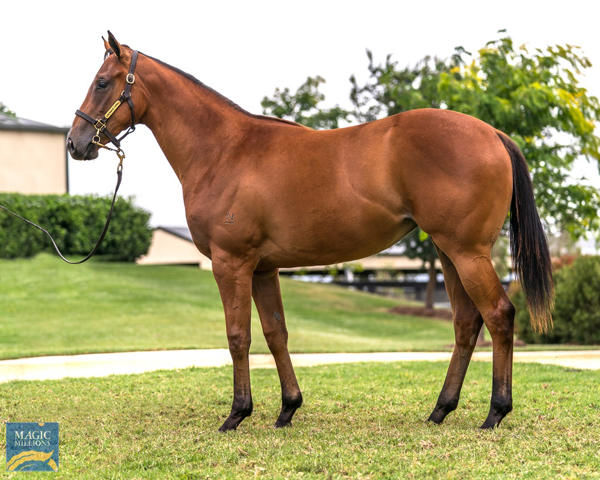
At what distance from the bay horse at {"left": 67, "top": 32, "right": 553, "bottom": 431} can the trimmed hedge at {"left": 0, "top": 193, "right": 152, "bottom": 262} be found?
17915 millimetres

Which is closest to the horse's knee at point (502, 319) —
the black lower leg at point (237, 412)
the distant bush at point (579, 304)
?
the black lower leg at point (237, 412)

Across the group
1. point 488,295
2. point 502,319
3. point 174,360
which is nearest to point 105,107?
point 488,295

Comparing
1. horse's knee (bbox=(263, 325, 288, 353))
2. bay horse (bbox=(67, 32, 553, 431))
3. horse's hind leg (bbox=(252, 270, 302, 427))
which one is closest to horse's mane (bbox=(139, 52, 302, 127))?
bay horse (bbox=(67, 32, 553, 431))

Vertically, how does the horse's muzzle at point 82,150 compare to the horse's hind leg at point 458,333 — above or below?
above

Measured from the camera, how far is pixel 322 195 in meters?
4.98

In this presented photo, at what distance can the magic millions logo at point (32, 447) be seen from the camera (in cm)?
437

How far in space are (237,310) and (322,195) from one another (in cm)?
108

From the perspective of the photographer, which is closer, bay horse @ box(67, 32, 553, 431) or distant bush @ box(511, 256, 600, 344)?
bay horse @ box(67, 32, 553, 431)

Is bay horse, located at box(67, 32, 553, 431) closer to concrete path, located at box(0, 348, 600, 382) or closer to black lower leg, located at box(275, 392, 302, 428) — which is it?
black lower leg, located at box(275, 392, 302, 428)

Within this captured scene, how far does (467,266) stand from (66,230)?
66.3 ft

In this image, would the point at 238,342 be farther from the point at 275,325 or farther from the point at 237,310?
the point at 275,325

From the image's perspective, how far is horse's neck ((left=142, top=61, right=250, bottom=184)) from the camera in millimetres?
5445

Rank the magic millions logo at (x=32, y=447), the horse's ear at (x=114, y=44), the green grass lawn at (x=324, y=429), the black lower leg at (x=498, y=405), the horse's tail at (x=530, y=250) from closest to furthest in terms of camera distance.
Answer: the green grass lawn at (x=324, y=429) < the magic millions logo at (x=32, y=447) < the black lower leg at (x=498, y=405) < the horse's tail at (x=530, y=250) < the horse's ear at (x=114, y=44)

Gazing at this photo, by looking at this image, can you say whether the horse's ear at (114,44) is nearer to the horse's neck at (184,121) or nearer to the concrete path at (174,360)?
the horse's neck at (184,121)
